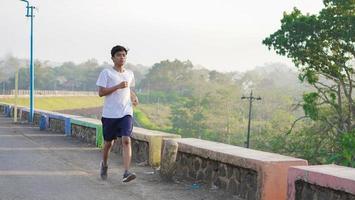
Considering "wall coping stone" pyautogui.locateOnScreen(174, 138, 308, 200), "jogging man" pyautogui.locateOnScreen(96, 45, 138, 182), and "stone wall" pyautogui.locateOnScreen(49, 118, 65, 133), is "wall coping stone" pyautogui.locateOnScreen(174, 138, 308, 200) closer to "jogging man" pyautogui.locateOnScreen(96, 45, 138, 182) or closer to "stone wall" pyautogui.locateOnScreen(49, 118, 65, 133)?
"jogging man" pyautogui.locateOnScreen(96, 45, 138, 182)

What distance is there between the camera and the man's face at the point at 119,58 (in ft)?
19.6

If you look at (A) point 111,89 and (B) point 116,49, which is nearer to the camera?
(A) point 111,89

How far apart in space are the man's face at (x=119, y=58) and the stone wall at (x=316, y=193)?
2609 millimetres

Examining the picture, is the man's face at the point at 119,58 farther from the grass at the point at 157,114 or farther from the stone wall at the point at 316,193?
the grass at the point at 157,114

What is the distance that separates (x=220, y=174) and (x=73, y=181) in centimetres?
178

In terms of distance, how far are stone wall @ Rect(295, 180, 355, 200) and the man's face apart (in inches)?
103

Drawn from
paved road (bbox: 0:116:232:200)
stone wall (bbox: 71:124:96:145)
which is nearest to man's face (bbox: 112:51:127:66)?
paved road (bbox: 0:116:232:200)

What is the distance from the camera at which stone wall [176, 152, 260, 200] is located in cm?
505

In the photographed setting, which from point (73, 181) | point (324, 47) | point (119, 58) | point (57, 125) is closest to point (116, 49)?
point (119, 58)

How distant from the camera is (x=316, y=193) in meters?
4.14

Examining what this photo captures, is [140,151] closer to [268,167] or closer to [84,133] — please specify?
[268,167]

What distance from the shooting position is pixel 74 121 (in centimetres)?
1254

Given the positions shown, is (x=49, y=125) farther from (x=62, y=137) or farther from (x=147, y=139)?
(x=147, y=139)

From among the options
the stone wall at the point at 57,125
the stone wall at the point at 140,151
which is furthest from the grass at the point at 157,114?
the stone wall at the point at 140,151
